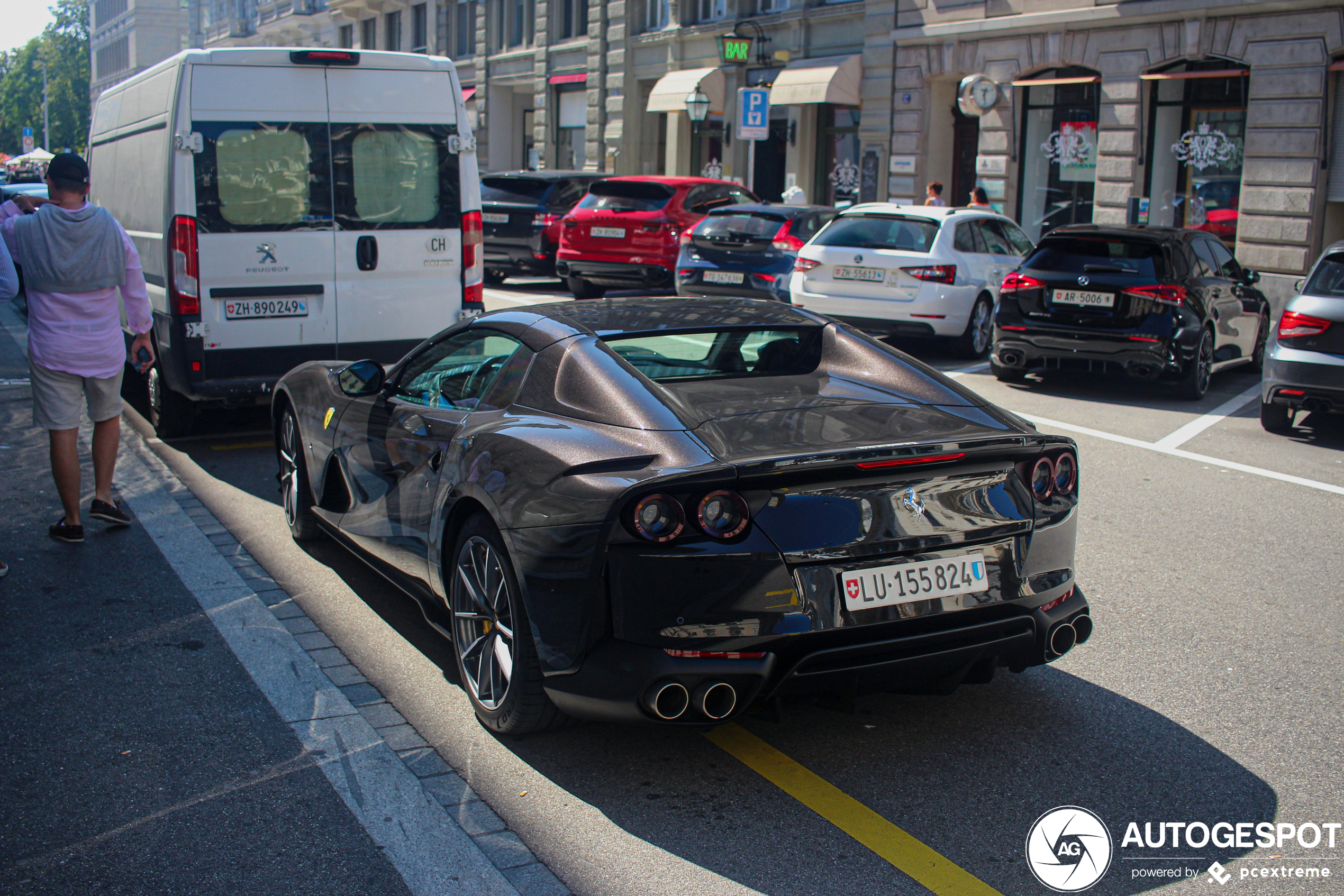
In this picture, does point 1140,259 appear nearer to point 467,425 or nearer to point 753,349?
point 753,349

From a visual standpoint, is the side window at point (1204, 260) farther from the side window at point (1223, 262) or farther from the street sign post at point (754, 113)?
the street sign post at point (754, 113)

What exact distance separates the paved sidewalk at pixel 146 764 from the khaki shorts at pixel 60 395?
0.83 m

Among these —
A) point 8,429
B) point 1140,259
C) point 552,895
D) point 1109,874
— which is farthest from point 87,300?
point 1140,259

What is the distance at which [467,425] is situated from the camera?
14.1 ft

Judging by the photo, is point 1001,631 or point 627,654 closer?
point 627,654

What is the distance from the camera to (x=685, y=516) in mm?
3371

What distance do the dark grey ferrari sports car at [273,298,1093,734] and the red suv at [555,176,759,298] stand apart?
1289 cm

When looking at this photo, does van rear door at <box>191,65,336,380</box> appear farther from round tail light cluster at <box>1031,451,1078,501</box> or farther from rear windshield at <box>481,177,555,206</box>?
rear windshield at <box>481,177,555,206</box>

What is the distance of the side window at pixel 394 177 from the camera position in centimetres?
818

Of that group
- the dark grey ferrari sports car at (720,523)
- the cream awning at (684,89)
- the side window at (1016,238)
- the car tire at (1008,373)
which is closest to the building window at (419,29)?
the cream awning at (684,89)

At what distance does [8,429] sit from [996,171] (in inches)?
719

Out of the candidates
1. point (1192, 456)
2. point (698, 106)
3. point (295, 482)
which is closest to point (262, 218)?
point (295, 482)

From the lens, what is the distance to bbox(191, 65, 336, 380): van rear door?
7.69m

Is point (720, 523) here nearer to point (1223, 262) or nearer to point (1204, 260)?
point (1204, 260)
